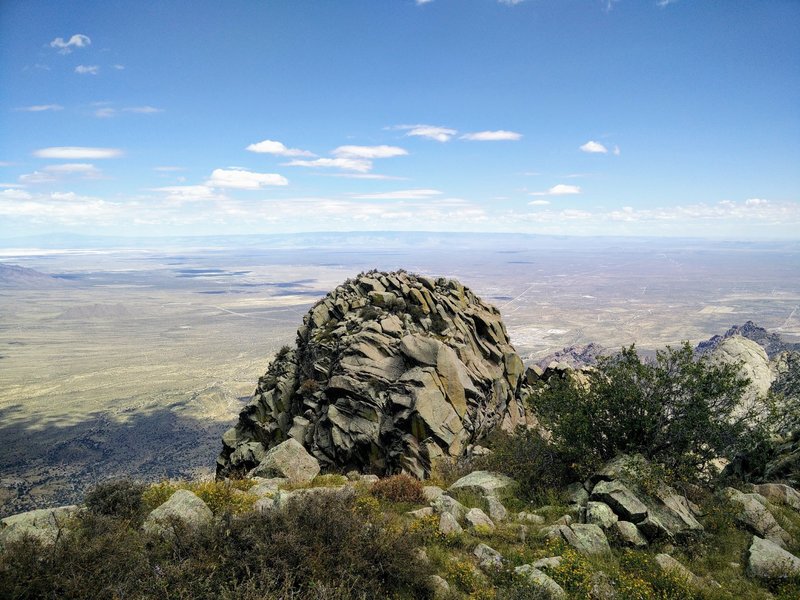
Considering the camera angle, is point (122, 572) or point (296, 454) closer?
point (122, 572)

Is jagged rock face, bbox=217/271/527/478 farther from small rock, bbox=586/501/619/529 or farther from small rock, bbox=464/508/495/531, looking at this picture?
small rock, bbox=586/501/619/529

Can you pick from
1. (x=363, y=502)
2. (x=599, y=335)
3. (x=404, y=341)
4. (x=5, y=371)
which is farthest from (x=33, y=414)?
(x=599, y=335)

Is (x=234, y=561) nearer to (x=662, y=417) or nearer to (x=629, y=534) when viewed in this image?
(x=629, y=534)

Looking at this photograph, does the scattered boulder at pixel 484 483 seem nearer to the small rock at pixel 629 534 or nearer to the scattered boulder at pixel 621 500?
the scattered boulder at pixel 621 500

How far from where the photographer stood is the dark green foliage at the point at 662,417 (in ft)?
44.1

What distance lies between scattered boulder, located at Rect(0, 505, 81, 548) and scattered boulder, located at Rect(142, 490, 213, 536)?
1769 mm

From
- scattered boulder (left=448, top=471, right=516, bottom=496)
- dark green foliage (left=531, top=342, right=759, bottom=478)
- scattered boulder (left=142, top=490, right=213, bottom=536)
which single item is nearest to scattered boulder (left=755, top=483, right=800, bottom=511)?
dark green foliage (left=531, top=342, right=759, bottom=478)

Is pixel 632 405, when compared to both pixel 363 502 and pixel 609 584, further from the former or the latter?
pixel 363 502

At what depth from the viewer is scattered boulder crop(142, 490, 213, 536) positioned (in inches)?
361

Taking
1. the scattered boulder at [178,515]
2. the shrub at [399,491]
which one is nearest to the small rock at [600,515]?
the shrub at [399,491]

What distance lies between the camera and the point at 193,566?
25.3 feet

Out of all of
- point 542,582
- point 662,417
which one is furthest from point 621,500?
point 542,582

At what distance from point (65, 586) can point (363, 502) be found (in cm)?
710

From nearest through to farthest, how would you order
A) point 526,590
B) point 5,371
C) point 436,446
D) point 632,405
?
point 526,590, point 632,405, point 436,446, point 5,371
